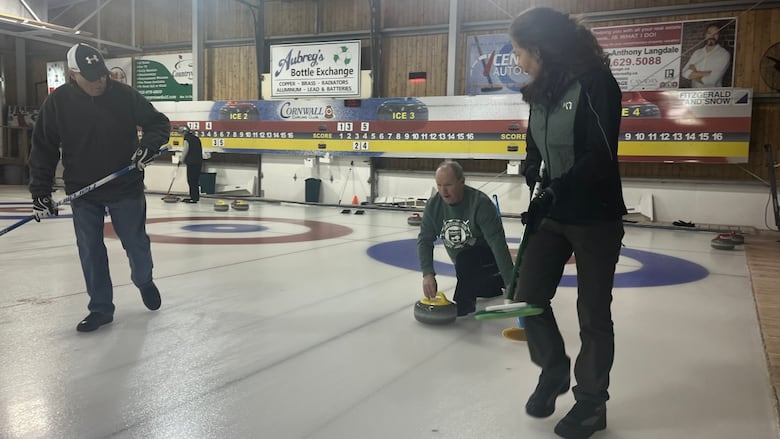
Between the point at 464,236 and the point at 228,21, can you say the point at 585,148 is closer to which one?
the point at 464,236

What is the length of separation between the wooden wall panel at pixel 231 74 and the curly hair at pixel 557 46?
14.6 meters

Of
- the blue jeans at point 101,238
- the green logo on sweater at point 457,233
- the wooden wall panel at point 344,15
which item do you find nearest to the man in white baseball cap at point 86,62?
the blue jeans at point 101,238

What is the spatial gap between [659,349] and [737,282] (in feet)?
8.84

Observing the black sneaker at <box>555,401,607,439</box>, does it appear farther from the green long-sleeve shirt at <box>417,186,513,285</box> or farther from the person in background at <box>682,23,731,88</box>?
the person in background at <box>682,23,731,88</box>

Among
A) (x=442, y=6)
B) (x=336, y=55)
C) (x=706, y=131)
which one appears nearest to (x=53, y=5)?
(x=336, y=55)

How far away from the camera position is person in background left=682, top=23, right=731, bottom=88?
432 inches

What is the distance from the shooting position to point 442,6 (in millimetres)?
13414

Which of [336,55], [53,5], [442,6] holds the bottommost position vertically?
[336,55]

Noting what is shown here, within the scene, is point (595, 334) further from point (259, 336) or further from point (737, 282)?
point (737, 282)

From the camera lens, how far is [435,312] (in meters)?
3.46

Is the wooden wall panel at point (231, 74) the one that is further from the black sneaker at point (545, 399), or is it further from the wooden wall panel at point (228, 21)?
the black sneaker at point (545, 399)

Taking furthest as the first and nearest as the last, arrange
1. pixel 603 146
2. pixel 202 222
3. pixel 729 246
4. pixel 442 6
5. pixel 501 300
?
pixel 442 6 < pixel 202 222 < pixel 729 246 < pixel 501 300 < pixel 603 146

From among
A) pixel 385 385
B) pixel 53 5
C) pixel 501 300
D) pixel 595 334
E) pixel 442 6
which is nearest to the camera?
pixel 595 334

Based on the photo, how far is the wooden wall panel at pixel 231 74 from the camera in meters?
15.8
